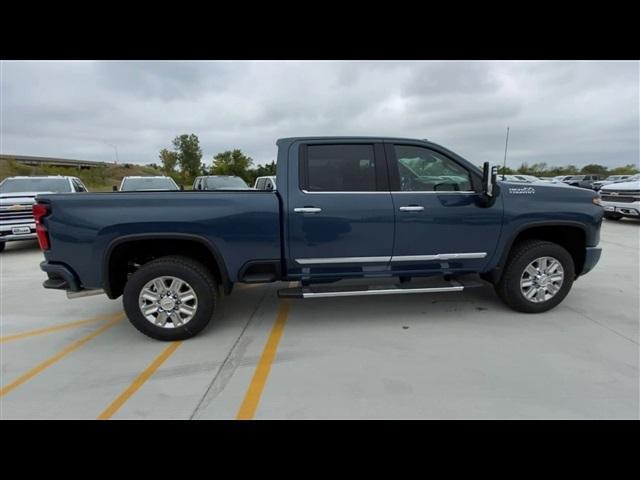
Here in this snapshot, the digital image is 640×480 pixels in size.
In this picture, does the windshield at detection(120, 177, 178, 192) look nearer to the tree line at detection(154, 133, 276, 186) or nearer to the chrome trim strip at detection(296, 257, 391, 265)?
the chrome trim strip at detection(296, 257, 391, 265)

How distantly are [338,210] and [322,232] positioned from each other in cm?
28

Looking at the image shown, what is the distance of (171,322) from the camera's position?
337 centimetres

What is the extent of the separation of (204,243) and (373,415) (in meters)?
2.14

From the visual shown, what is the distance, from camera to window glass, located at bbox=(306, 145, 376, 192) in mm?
3479

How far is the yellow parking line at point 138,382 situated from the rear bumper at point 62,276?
1082 mm

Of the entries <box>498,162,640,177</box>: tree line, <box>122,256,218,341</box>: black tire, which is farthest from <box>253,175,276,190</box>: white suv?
<box>498,162,640,177</box>: tree line

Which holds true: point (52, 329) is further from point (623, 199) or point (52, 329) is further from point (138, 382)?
point (623, 199)

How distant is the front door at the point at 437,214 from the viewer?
11.4ft

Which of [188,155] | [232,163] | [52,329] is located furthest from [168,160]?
[52,329]

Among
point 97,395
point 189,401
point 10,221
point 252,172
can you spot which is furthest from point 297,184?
point 252,172

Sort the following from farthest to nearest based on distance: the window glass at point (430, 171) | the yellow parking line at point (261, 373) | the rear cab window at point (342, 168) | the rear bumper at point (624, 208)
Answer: the rear bumper at point (624, 208), the window glass at point (430, 171), the rear cab window at point (342, 168), the yellow parking line at point (261, 373)

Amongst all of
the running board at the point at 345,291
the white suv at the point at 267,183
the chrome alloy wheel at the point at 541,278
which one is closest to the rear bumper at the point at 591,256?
the chrome alloy wheel at the point at 541,278

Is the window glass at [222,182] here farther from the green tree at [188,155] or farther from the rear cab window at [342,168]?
the green tree at [188,155]

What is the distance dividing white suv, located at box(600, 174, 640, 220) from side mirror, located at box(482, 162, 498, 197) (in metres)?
9.60
